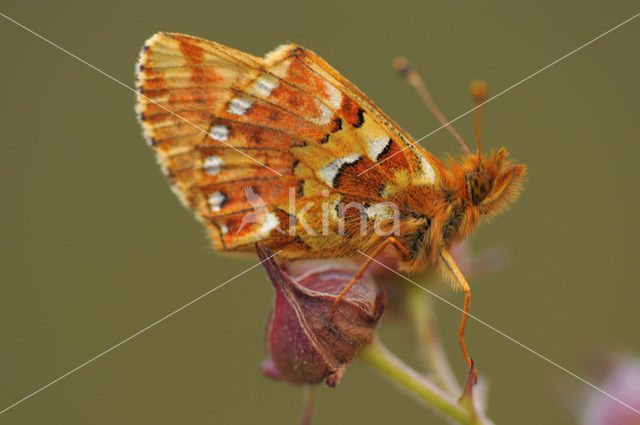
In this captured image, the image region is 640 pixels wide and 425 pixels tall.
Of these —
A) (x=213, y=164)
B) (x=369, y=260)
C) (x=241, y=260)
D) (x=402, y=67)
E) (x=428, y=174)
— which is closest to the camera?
(x=369, y=260)

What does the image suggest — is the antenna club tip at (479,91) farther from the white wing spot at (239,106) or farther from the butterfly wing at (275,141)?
the white wing spot at (239,106)

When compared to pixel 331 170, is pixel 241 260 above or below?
below

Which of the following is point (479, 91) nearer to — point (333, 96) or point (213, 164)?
point (333, 96)

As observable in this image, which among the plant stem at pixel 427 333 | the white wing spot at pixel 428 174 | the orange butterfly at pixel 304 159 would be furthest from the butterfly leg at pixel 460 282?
the plant stem at pixel 427 333

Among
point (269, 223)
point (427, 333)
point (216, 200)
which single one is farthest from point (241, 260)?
point (269, 223)

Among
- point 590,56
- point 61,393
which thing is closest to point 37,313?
point 61,393

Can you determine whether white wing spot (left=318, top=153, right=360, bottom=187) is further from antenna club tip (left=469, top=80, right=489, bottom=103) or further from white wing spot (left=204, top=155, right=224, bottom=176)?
antenna club tip (left=469, top=80, right=489, bottom=103)

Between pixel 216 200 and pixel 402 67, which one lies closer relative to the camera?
pixel 216 200

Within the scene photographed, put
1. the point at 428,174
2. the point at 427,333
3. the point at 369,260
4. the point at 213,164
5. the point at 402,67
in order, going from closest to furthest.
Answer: the point at 369,260 < the point at 428,174 < the point at 213,164 < the point at 402,67 < the point at 427,333
